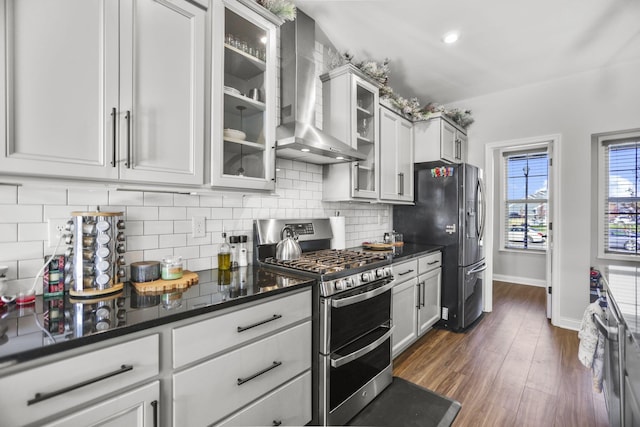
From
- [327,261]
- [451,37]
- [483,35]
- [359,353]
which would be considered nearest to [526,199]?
[483,35]

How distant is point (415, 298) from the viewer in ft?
8.96

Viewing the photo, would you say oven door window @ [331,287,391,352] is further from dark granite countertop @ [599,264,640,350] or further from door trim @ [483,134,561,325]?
door trim @ [483,134,561,325]

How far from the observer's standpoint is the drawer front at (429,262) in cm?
282

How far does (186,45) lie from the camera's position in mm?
1425

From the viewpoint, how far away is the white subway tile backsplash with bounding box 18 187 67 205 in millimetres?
1267

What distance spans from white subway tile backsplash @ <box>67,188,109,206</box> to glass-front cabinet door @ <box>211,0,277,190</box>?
54 centimetres

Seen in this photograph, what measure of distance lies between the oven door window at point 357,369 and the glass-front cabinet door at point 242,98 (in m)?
1.17

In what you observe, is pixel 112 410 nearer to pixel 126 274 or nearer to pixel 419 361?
pixel 126 274

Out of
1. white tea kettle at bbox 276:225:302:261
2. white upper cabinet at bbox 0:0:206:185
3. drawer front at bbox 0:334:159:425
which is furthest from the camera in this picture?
white tea kettle at bbox 276:225:302:261

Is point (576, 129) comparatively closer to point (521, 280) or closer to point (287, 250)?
point (521, 280)

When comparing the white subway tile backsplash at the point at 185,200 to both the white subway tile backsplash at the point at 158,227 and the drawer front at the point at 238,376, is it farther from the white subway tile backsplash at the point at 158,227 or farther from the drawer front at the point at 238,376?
the drawer front at the point at 238,376

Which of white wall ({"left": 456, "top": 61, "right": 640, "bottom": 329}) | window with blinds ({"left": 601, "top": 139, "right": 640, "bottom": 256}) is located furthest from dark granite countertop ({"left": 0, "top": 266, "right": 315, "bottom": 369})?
window with blinds ({"left": 601, "top": 139, "right": 640, "bottom": 256})

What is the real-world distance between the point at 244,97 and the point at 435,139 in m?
2.46

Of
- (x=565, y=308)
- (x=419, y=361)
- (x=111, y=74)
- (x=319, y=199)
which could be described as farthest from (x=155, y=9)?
(x=565, y=308)
